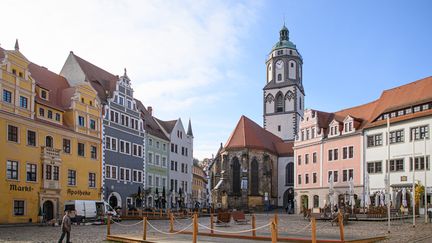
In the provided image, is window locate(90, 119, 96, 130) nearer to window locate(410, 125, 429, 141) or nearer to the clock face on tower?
window locate(410, 125, 429, 141)

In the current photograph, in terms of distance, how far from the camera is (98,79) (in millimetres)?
51938

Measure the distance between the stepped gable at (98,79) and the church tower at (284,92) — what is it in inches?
1487

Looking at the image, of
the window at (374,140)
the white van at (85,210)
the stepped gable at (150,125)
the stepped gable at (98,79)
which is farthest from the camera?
the stepped gable at (150,125)

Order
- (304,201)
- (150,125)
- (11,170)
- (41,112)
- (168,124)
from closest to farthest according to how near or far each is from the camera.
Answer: (11,170) → (41,112) → (150,125) → (304,201) → (168,124)

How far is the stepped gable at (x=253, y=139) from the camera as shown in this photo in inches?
2913

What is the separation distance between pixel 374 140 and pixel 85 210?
2866cm

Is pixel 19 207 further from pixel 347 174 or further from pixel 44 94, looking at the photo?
pixel 347 174

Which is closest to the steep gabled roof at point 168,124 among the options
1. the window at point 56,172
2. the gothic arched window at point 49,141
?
the window at point 56,172

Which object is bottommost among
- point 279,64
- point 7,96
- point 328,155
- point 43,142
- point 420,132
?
point 328,155

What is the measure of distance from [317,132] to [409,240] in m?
39.8

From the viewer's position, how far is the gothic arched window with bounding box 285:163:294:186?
7638 centimetres

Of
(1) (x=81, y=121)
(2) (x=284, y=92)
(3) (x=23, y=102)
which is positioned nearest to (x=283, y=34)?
(2) (x=284, y=92)

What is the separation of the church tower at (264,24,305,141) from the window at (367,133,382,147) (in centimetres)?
3325

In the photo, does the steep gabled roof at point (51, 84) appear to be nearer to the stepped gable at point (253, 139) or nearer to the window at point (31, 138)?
the window at point (31, 138)
